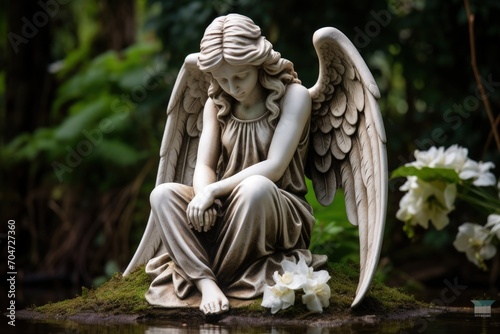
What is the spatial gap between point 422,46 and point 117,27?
181 inches

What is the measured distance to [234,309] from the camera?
4258 mm

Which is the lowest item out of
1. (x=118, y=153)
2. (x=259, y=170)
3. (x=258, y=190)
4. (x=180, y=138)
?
(x=258, y=190)

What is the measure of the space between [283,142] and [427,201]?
1083mm

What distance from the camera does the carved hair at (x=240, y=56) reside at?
4.43 meters

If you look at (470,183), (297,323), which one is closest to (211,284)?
(297,323)

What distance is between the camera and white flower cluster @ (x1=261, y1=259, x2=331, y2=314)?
4184mm

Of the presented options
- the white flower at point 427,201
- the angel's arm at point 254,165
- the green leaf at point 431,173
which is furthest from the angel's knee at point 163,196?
the white flower at point 427,201

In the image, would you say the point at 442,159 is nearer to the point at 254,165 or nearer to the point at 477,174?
the point at 477,174

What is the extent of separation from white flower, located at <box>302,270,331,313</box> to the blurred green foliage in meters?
1.91

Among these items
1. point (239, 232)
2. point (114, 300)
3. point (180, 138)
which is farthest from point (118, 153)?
point (239, 232)

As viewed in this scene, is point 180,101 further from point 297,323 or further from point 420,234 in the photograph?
point 420,234

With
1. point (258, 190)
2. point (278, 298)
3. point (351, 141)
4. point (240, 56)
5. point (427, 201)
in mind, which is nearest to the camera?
point (278, 298)

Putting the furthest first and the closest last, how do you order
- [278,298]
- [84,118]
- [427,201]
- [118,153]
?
[84,118]
[118,153]
[427,201]
[278,298]

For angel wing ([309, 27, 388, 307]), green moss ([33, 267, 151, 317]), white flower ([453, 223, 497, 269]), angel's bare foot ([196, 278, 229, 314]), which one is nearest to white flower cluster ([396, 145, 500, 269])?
white flower ([453, 223, 497, 269])
